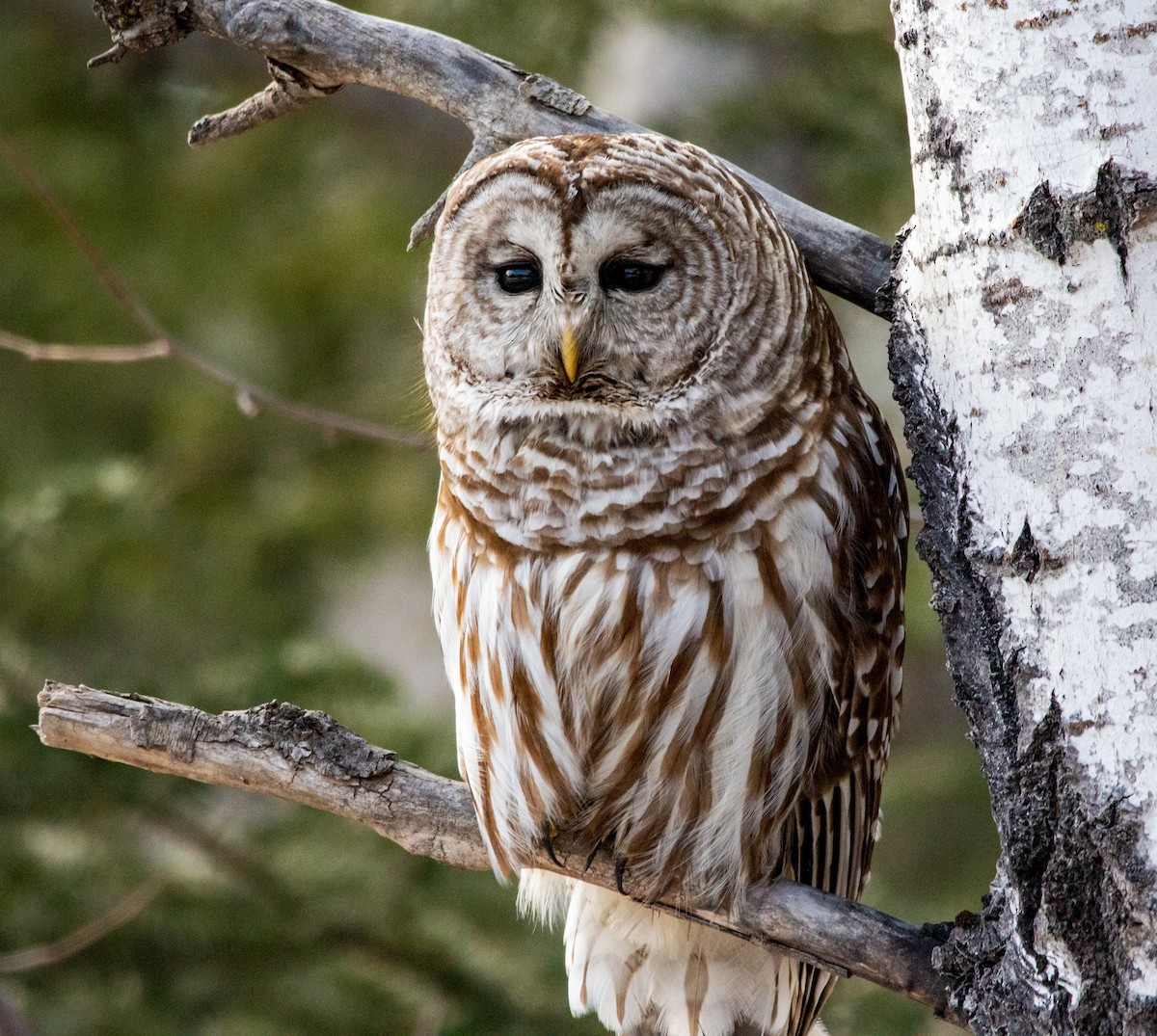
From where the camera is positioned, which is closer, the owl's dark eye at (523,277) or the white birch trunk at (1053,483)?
the white birch trunk at (1053,483)

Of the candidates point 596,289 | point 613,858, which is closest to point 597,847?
point 613,858

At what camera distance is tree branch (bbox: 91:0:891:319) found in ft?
8.16

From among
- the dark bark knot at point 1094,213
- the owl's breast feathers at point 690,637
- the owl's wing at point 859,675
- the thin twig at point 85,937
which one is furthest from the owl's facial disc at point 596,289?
the thin twig at point 85,937

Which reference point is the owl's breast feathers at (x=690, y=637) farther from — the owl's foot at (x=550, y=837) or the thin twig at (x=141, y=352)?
the thin twig at (x=141, y=352)

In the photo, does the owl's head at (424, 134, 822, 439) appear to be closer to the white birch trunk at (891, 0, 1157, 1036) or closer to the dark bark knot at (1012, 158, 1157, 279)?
the white birch trunk at (891, 0, 1157, 1036)

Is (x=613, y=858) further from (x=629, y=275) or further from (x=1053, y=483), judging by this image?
(x=1053, y=483)

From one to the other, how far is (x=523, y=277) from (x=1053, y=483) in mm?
1117

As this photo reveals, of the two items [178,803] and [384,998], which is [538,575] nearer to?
[178,803]

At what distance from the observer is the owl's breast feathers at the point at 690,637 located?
237 cm

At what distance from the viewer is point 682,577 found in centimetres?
238

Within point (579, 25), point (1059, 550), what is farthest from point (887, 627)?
point (579, 25)

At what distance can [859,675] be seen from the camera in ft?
8.20

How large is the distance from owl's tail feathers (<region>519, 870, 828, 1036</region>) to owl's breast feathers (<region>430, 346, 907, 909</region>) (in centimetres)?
31

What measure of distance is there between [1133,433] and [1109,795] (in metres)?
0.43
